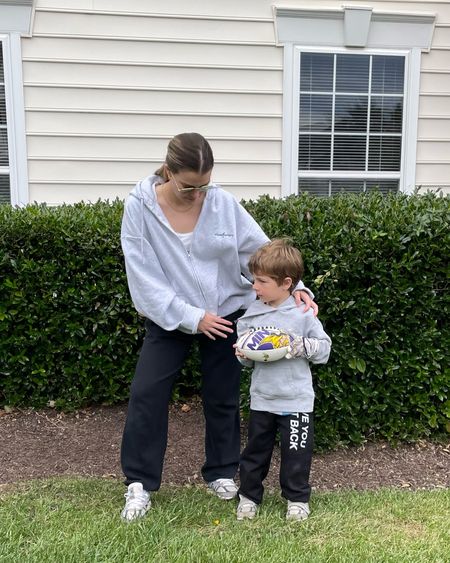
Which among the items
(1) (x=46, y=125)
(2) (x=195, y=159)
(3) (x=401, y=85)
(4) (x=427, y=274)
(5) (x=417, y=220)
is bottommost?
(4) (x=427, y=274)

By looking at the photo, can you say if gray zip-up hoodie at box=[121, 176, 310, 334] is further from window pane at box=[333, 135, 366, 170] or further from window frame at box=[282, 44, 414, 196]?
window pane at box=[333, 135, 366, 170]

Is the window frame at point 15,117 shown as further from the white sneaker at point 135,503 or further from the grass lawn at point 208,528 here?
the white sneaker at point 135,503

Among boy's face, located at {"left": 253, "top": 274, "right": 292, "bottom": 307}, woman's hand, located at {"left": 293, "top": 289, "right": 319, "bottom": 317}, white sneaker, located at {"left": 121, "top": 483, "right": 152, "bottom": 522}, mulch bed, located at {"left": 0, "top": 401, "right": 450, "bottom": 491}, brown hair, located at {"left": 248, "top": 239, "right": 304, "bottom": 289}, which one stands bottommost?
mulch bed, located at {"left": 0, "top": 401, "right": 450, "bottom": 491}

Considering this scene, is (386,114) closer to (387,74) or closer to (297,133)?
(387,74)

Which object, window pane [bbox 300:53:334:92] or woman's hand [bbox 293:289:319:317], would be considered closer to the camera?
woman's hand [bbox 293:289:319:317]

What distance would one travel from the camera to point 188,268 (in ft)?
9.62

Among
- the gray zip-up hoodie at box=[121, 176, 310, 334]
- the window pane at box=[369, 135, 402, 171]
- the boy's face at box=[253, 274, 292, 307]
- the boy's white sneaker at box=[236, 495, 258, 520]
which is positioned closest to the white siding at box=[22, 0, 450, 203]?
the window pane at box=[369, 135, 402, 171]

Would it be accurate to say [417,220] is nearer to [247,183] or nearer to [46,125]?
[247,183]

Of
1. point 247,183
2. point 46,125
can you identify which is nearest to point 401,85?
point 247,183

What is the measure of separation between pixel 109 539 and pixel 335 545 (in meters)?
1.00

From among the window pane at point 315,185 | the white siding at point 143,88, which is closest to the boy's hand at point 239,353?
the white siding at point 143,88

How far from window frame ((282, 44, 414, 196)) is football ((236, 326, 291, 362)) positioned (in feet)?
11.7

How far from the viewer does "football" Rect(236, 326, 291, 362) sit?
2.79 metres

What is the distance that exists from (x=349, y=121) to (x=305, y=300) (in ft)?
12.6
